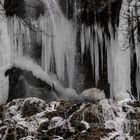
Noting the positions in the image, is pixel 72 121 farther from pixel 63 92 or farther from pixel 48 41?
pixel 48 41

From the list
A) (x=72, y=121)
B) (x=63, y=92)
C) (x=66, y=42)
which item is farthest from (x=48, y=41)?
(x=72, y=121)

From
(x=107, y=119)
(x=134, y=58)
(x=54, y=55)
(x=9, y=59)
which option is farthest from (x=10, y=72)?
(x=107, y=119)

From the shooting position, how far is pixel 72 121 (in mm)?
7297

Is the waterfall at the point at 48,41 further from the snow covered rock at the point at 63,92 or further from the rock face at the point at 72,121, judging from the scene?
the rock face at the point at 72,121

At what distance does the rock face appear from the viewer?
6.91 metres

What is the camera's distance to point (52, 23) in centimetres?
1002

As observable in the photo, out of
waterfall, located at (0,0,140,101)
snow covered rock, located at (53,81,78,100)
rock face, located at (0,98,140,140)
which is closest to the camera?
rock face, located at (0,98,140,140)

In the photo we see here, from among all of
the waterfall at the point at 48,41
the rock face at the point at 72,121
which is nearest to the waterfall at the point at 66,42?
the waterfall at the point at 48,41

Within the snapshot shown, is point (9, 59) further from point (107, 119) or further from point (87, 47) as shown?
point (107, 119)

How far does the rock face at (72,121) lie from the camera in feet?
22.7

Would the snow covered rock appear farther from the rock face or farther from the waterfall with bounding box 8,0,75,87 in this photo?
the rock face

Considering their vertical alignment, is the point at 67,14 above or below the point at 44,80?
above

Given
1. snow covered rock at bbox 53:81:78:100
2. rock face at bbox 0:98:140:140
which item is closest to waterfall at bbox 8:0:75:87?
snow covered rock at bbox 53:81:78:100

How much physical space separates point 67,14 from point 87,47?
833 millimetres
